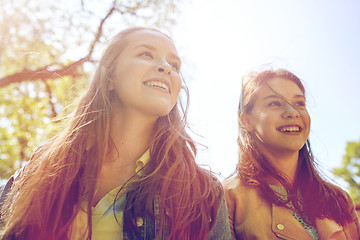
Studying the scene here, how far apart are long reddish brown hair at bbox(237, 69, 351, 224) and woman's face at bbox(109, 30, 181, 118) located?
3.20ft

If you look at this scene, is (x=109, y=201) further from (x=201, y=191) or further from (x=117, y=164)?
(x=201, y=191)

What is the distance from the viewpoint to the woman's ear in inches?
106

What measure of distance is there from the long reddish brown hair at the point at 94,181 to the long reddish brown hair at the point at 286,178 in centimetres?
65

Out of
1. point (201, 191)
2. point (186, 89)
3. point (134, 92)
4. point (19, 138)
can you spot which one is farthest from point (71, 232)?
point (19, 138)

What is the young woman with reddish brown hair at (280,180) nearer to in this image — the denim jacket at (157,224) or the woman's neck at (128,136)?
the denim jacket at (157,224)

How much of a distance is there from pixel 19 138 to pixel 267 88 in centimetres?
860

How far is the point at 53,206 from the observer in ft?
5.27

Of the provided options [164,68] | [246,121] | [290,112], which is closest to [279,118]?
[290,112]

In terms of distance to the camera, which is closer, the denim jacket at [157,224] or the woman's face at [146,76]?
the denim jacket at [157,224]

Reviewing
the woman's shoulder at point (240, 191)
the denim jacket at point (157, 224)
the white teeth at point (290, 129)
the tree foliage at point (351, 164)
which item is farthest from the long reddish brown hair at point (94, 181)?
the tree foliage at point (351, 164)

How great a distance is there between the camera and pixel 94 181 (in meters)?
1.76

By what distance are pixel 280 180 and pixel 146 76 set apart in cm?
152

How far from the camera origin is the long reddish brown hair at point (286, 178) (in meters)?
2.25

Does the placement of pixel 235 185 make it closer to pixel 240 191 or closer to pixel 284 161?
pixel 240 191
